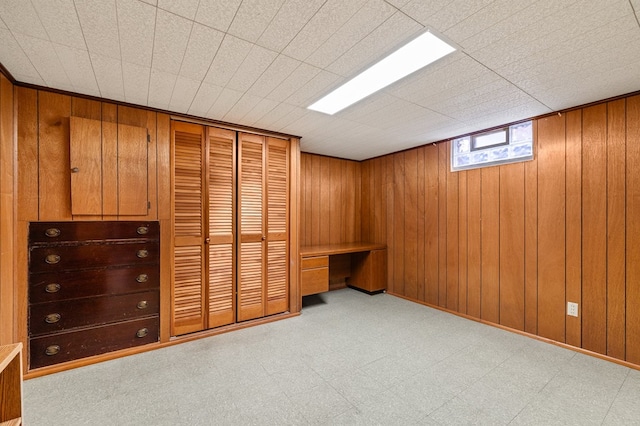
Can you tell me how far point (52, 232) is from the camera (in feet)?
7.36

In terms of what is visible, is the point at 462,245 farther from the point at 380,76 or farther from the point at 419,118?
the point at 380,76

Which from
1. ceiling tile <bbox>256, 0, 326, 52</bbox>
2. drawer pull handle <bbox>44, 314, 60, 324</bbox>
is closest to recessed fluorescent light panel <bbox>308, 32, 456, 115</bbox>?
ceiling tile <bbox>256, 0, 326, 52</bbox>

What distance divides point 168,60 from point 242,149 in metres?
1.40

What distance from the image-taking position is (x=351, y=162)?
16.6 ft

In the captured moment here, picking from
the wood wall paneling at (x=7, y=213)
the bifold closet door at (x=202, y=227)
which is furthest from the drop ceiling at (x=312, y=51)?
the bifold closet door at (x=202, y=227)

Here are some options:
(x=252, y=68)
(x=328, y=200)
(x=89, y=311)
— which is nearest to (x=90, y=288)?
(x=89, y=311)

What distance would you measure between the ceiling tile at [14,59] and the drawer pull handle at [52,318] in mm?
1847

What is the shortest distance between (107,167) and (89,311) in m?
1.25

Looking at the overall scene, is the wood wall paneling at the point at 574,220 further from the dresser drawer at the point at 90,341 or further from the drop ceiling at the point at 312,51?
the dresser drawer at the point at 90,341

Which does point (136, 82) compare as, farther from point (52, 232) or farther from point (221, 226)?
point (221, 226)

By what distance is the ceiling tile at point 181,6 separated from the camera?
1.31 meters

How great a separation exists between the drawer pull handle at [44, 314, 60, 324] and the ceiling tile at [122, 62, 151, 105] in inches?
75.1

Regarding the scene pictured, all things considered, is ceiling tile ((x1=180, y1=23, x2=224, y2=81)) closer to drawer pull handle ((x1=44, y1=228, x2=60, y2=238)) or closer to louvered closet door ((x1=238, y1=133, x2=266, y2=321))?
louvered closet door ((x1=238, y1=133, x2=266, y2=321))

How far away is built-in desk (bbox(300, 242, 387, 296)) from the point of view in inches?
146
